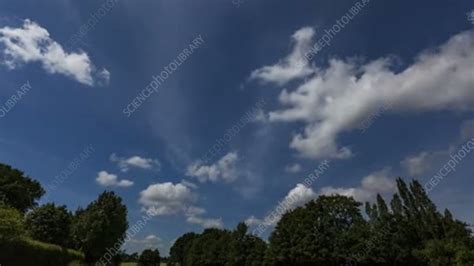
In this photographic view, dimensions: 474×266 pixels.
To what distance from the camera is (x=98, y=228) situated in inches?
2539

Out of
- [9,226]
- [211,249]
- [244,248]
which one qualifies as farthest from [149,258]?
[9,226]

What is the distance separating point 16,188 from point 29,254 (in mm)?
39327

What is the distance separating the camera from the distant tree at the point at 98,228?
64.3 metres

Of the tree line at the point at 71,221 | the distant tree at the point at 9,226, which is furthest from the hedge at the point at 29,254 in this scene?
the tree line at the point at 71,221

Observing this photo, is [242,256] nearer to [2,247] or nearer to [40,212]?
[40,212]

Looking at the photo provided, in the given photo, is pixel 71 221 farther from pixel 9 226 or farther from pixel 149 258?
pixel 149 258

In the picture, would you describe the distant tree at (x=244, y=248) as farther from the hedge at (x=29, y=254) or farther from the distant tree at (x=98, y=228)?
the hedge at (x=29, y=254)

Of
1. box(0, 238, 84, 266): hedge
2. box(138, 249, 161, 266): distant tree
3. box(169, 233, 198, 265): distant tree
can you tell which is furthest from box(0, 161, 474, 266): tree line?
box(169, 233, 198, 265): distant tree

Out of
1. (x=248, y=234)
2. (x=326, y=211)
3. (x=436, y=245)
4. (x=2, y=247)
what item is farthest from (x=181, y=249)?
(x=2, y=247)

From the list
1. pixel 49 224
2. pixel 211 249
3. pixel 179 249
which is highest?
pixel 179 249

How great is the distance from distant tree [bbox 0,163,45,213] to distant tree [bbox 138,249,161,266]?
255 feet

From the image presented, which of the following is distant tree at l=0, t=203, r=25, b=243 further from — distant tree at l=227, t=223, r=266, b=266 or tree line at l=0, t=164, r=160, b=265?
distant tree at l=227, t=223, r=266, b=266

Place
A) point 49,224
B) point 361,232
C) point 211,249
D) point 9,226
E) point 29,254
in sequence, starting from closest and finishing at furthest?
point 9,226 < point 29,254 < point 49,224 < point 361,232 < point 211,249

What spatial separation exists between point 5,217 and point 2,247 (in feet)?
10.5
